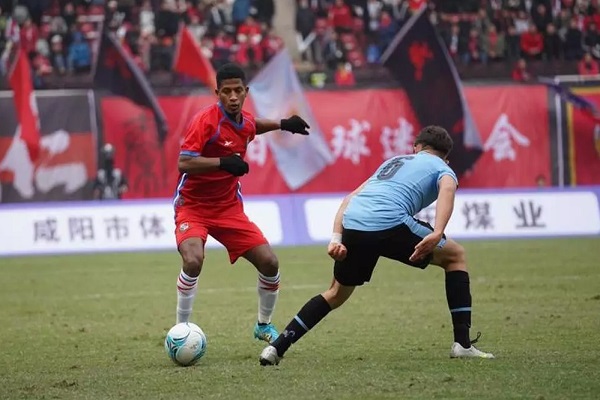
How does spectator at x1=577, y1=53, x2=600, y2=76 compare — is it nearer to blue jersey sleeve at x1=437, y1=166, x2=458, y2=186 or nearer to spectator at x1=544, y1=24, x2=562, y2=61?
spectator at x1=544, y1=24, x2=562, y2=61

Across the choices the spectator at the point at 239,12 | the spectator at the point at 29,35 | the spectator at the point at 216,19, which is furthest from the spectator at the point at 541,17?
the spectator at the point at 29,35

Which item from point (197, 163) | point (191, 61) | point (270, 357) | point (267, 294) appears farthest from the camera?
point (191, 61)

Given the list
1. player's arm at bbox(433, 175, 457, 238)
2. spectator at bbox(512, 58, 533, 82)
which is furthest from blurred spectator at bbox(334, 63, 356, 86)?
player's arm at bbox(433, 175, 457, 238)

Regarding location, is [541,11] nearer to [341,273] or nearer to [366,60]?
[366,60]

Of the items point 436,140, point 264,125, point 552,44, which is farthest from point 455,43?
point 436,140

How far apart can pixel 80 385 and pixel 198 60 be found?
2160 centimetres

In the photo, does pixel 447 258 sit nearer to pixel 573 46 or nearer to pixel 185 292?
pixel 185 292

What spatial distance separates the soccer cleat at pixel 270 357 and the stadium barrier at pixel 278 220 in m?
13.8

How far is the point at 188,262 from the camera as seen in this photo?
31.6 feet

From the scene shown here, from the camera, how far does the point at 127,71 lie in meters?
29.4

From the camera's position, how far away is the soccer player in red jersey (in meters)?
9.63

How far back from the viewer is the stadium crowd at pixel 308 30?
30703 mm

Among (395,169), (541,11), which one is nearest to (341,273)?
(395,169)

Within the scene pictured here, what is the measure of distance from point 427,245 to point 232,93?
2179 millimetres
